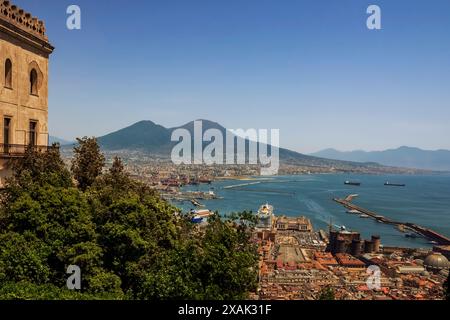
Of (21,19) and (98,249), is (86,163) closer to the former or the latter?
(21,19)

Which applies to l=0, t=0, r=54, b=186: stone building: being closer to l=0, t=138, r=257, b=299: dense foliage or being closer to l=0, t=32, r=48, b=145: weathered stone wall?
l=0, t=32, r=48, b=145: weathered stone wall

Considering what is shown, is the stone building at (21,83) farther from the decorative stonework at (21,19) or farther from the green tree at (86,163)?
the green tree at (86,163)

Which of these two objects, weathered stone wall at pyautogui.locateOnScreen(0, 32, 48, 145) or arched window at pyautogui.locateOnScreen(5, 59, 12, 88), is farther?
arched window at pyautogui.locateOnScreen(5, 59, 12, 88)

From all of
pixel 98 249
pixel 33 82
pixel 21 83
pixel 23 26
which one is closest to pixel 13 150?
pixel 21 83

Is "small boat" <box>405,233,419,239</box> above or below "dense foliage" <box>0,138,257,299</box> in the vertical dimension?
below

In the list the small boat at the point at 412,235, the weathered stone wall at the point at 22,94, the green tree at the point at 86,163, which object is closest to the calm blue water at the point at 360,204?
the small boat at the point at 412,235

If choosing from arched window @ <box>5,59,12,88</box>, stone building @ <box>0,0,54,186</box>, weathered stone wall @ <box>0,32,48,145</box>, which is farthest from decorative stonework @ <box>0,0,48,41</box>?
arched window @ <box>5,59,12,88</box>
